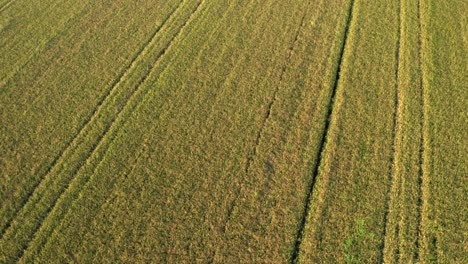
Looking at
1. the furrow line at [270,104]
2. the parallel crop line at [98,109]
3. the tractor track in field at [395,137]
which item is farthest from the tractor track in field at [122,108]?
the tractor track in field at [395,137]

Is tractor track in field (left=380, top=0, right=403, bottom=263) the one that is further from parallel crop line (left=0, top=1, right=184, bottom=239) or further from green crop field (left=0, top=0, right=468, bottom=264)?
parallel crop line (left=0, top=1, right=184, bottom=239)

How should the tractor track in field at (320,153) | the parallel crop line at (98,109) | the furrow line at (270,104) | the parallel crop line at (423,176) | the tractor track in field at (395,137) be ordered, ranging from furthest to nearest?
the furrow line at (270,104), the parallel crop line at (98,109), the tractor track in field at (395,137), the tractor track in field at (320,153), the parallel crop line at (423,176)

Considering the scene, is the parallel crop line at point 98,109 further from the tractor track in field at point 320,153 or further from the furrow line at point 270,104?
the tractor track in field at point 320,153

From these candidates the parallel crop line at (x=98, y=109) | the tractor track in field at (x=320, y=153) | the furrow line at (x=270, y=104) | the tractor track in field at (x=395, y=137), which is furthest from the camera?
the furrow line at (x=270, y=104)

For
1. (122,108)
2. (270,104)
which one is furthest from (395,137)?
(122,108)

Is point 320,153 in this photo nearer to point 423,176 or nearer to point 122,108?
point 423,176

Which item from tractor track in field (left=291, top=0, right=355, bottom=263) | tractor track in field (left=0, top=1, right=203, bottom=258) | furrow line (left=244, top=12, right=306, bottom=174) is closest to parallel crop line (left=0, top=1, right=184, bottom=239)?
tractor track in field (left=0, top=1, right=203, bottom=258)

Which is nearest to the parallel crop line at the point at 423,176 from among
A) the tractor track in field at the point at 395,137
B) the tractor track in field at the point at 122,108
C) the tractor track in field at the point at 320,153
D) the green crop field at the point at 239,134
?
the green crop field at the point at 239,134

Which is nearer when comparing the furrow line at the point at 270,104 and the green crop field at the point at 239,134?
the green crop field at the point at 239,134
